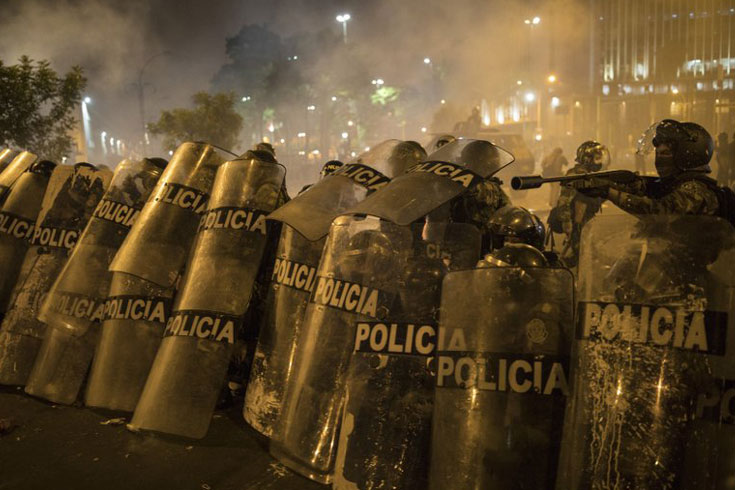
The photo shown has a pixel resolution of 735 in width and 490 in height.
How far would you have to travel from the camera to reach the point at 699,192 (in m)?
2.90

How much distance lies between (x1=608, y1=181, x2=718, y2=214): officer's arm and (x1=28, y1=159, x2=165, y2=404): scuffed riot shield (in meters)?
3.94

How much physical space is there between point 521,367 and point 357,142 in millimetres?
63499

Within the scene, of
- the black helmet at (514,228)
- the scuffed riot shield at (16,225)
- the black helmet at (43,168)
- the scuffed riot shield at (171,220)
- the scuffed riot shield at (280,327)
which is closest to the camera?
the black helmet at (514,228)

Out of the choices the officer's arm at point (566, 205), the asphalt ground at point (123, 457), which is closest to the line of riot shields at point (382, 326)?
the asphalt ground at point (123, 457)

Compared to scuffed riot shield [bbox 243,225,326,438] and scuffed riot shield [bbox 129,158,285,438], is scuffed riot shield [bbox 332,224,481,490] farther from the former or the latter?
scuffed riot shield [bbox 129,158,285,438]

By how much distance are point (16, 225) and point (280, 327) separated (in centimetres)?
332

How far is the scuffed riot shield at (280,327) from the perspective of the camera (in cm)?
393

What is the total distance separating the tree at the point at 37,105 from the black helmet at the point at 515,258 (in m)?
12.6

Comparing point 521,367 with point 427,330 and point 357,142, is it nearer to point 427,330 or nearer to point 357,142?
point 427,330

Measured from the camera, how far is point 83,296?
4715 millimetres

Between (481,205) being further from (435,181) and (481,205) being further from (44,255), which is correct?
(44,255)

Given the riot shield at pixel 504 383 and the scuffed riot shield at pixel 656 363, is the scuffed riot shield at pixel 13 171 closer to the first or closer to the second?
the riot shield at pixel 504 383

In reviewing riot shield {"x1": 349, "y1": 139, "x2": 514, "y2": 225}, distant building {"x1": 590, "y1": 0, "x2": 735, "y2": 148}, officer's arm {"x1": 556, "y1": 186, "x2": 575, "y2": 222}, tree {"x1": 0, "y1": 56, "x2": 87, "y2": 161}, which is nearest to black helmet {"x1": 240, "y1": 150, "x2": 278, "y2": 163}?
riot shield {"x1": 349, "y1": 139, "x2": 514, "y2": 225}

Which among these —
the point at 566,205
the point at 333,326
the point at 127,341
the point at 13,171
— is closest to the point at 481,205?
the point at 333,326
